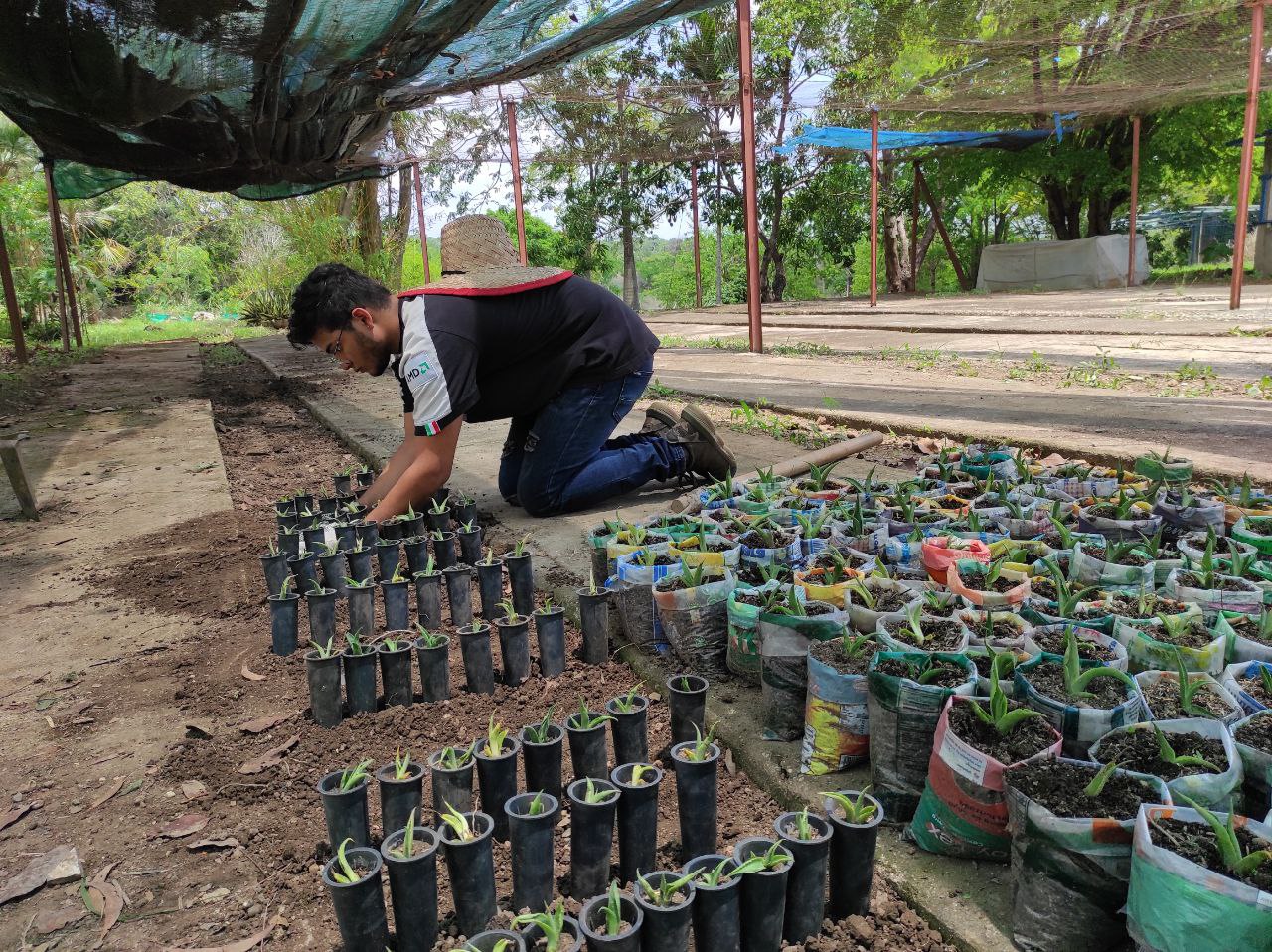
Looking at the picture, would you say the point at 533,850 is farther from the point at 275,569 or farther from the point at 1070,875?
the point at 275,569

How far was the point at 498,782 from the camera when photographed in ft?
4.86

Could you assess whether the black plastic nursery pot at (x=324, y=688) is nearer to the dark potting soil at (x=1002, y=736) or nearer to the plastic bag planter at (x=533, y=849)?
the plastic bag planter at (x=533, y=849)

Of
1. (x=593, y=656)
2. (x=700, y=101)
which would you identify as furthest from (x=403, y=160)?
(x=593, y=656)

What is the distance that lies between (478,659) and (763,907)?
40.2 inches

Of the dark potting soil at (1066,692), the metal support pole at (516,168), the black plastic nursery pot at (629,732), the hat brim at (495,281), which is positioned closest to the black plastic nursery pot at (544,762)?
the black plastic nursery pot at (629,732)

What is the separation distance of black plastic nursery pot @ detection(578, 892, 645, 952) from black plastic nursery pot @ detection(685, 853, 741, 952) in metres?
0.08

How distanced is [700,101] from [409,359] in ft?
33.1

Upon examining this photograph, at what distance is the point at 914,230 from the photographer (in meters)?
16.5

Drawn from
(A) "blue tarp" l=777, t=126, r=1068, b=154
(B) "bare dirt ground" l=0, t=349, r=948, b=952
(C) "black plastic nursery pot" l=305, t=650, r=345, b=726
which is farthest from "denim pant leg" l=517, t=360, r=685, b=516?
(A) "blue tarp" l=777, t=126, r=1068, b=154

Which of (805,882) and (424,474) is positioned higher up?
(424,474)

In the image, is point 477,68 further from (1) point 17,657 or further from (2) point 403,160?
(1) point 17,657

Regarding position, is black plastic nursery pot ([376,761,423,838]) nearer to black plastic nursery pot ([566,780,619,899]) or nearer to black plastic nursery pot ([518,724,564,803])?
black plastic nursery pot ([518,724,564,803])

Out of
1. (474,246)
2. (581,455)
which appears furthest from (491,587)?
(474,246)

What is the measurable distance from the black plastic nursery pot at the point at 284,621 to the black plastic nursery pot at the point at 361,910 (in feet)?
3.76
